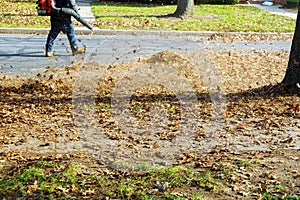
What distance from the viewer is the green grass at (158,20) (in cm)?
1435

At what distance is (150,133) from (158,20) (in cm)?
1044

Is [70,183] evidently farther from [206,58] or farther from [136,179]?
[206,58]

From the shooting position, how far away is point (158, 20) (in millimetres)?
15680

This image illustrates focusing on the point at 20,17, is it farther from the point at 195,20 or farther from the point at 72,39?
the point at 72,39

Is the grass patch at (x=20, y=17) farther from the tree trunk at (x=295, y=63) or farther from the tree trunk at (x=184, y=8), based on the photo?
the tree trunk at (x=295, y=63)

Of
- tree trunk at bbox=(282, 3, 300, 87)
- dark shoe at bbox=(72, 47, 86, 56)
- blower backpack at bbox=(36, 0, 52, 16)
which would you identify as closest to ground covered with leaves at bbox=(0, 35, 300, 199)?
tree trunk at bbox=(282, 3, 300, 87)

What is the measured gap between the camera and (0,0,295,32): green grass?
1435cm

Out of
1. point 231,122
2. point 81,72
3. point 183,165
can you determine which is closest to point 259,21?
point 81,72

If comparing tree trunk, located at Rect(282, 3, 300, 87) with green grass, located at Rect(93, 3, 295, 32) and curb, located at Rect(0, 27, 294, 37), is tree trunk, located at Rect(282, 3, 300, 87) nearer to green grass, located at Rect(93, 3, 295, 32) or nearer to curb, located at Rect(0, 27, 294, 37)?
curb, located at Rect(0, 27, 294, 37)

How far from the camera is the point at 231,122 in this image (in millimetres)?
6070

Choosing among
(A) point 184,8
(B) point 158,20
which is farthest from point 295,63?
(A) point 184,8

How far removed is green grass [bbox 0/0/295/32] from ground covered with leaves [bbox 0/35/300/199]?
546 centimetres

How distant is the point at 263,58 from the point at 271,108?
415cm

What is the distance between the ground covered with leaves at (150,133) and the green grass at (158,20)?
5462 millimetres
